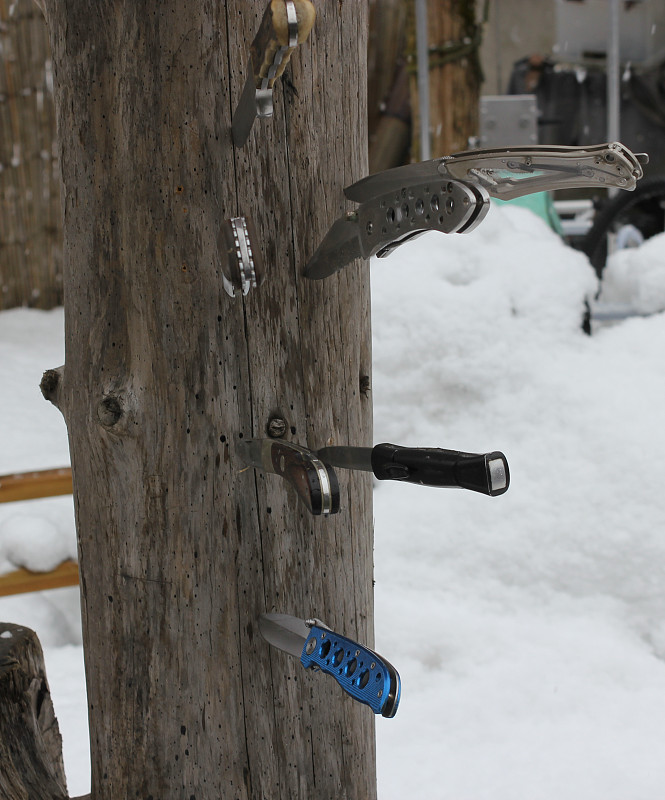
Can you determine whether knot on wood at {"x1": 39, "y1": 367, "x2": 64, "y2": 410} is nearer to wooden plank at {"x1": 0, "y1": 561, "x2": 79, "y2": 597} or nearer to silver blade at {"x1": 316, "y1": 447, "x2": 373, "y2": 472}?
silver blade at {"x1": 316, "y1": 447, "x2": 373, "y2": 472}

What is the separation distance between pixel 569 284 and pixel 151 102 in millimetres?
1619

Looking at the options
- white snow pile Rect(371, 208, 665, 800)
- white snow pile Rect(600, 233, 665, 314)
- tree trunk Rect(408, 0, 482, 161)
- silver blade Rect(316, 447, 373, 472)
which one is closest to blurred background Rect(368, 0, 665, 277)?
tree trunk Rect(408, 0, 482, 161)

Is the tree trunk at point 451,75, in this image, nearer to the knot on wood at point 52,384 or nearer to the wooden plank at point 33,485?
the wooden plank at point 33,485

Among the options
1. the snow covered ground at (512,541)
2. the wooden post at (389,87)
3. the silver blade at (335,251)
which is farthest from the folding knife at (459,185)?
the wooden post at (389,87)

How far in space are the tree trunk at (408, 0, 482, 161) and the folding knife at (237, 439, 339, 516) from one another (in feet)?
7.56

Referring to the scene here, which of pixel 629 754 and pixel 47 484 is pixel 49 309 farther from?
pixel 629 754

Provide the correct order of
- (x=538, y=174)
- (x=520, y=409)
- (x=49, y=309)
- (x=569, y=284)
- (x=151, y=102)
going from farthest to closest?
(x=49, y=309), (x=569, y=284), (x=520, y=409), (x=151, y=102), (x=538, y=174)

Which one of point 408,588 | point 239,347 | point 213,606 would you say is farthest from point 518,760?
point 239,347

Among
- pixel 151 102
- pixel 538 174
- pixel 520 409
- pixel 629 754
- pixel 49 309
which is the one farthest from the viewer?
pixel 49 309

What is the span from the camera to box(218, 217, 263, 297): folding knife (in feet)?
1.81

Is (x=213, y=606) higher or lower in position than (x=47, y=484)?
higher

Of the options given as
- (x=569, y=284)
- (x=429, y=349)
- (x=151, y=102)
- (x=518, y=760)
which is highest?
(x=151, y=102)

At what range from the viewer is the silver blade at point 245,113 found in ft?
1.85

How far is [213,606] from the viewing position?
71cm
